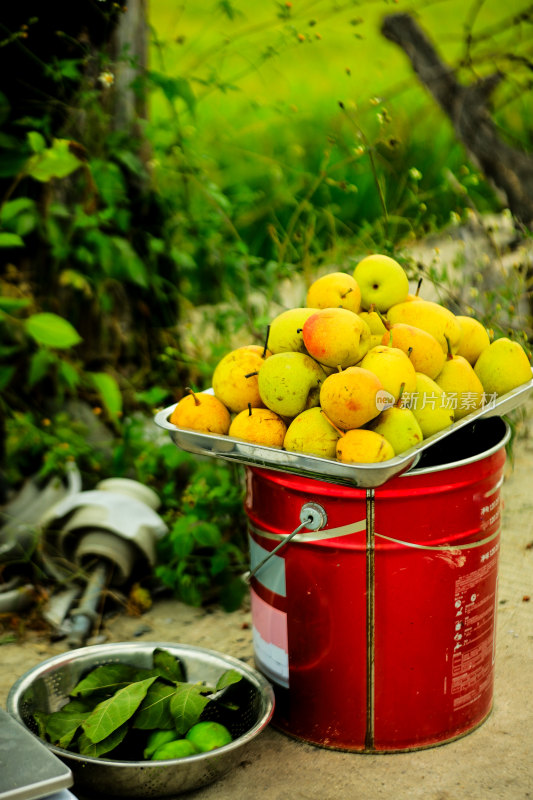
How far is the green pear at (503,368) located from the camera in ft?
6.73

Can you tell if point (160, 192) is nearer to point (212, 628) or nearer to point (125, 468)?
point (125, 468)

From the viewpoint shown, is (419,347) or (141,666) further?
(141,666)

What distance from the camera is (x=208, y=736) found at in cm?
187

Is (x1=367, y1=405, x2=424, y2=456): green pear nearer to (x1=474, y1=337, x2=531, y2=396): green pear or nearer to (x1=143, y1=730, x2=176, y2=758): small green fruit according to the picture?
(x1=474, y1=337, x2=531, y2=396): green pear

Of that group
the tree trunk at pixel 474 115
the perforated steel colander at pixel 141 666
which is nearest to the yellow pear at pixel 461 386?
the perforated steel colander at pixel 141 666

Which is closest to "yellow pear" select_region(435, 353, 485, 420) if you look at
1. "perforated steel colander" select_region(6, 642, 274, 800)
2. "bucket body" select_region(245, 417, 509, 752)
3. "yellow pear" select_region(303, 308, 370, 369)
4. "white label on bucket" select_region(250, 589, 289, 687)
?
"bucket body" select_region(245, 417, 509, 752)

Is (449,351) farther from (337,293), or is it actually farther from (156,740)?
(156,740)

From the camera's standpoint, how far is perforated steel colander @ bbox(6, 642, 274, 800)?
178cm

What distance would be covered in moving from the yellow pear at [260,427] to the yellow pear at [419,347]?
311 millimetres

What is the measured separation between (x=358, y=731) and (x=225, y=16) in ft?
9.00

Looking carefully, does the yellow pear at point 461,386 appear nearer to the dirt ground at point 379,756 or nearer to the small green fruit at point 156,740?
the dirt ground at point 379,756

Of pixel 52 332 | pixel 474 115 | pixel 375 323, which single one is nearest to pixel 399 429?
pixel 375 323

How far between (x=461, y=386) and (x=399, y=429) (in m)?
0.29

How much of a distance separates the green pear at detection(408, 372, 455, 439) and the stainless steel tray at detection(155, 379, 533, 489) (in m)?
0.03
